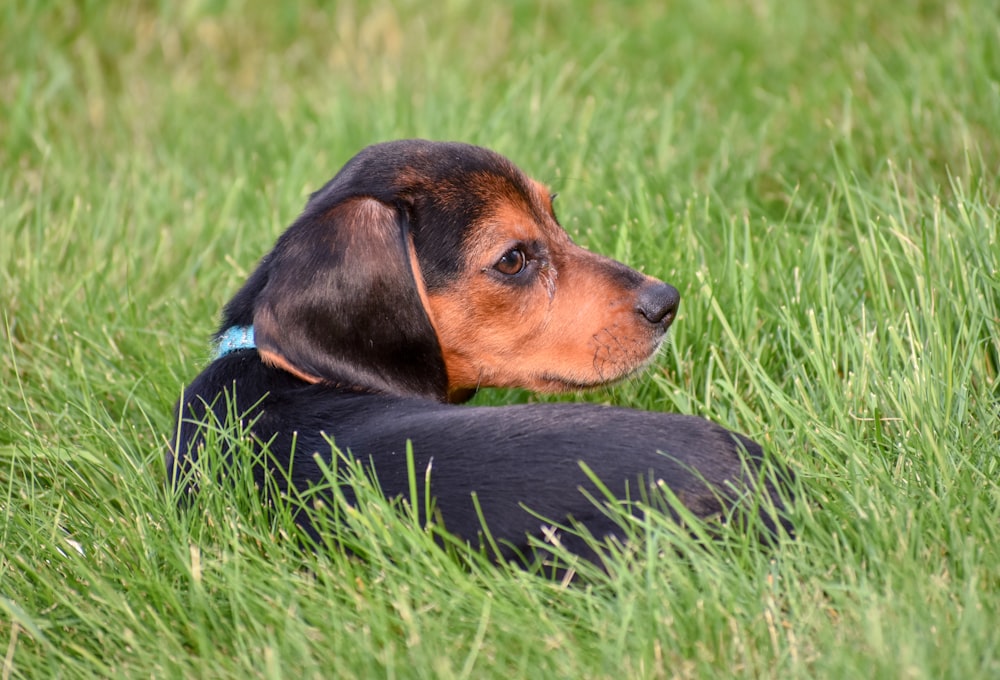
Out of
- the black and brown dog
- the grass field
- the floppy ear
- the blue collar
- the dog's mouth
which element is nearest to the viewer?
the grass field

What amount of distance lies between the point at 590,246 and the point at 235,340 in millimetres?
1670

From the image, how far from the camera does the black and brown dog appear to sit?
2932 mm

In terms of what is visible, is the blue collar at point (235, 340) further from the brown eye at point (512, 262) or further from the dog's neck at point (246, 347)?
the brown eye at point (512, 262)

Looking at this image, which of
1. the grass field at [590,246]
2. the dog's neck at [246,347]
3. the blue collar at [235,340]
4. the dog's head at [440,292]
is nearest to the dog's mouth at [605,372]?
the dog's head at [440,292]

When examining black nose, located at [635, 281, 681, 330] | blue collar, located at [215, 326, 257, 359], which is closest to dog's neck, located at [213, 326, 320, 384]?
blue collar, located at [215, 326, 257, 359]

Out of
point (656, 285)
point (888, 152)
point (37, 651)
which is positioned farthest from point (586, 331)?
point (888, 152)

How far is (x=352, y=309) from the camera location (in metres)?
3.48

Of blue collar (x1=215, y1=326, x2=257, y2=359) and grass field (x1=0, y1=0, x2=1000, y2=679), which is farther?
blue collar (x1=215, y1=326, x2=257, y2=359)

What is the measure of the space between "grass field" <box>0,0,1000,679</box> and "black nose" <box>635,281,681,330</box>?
0.23m

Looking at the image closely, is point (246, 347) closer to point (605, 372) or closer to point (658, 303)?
point (605, 372)

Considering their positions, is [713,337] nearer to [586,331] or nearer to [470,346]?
[586,331]

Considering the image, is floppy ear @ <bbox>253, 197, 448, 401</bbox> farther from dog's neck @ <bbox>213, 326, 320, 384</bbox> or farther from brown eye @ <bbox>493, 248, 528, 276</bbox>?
brown eye @ <bbox>493, 248, 528, 276</bbox>

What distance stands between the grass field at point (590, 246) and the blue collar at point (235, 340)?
37 cm

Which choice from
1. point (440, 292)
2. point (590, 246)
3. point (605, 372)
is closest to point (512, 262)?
point (440, 292)
